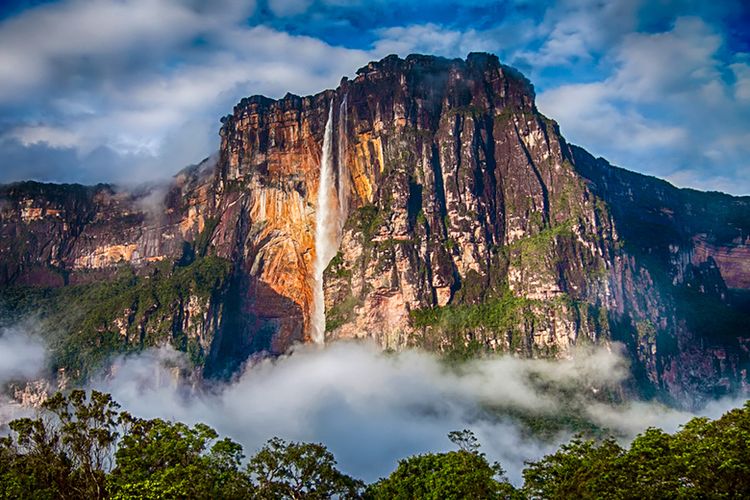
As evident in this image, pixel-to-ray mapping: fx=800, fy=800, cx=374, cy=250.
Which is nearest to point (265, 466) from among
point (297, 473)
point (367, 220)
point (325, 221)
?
point (297, 473)

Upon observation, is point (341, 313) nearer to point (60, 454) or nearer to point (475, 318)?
point (475, 318)

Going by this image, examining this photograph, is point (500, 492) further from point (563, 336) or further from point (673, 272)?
point (673, 272)

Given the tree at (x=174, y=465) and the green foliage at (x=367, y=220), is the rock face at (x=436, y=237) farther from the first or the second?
the tree at (x=174, y=465)

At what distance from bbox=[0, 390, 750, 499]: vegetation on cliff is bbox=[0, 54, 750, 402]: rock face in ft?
237

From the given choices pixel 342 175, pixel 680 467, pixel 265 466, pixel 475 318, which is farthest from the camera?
pixel 342 175

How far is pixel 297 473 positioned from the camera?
61.5m

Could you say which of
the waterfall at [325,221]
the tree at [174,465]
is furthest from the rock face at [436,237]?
the tree at [174,465]

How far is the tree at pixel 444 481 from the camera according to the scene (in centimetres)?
5738

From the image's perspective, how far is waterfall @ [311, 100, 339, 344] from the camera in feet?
517

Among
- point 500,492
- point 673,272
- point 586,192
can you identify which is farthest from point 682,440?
point 673,272

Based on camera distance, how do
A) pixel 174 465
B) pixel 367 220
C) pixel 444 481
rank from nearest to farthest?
pixel 174 465, pixel 444 481, pixel 367 220

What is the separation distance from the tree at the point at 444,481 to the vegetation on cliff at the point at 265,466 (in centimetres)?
11

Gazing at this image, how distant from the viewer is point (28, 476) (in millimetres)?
47000

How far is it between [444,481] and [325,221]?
103841 mm
